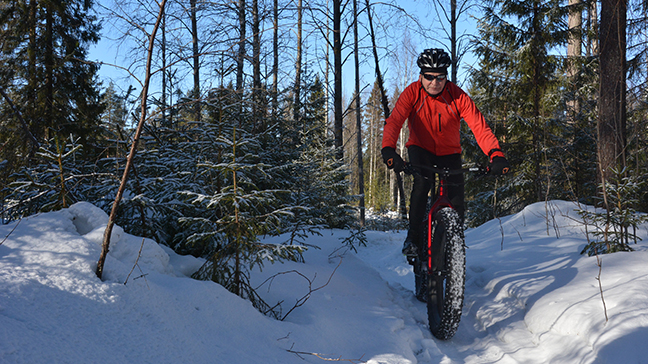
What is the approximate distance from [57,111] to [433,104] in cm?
986

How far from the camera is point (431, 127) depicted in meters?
3.54

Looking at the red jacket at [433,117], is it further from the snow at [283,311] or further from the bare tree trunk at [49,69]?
the bare tree trunk at [49,69]

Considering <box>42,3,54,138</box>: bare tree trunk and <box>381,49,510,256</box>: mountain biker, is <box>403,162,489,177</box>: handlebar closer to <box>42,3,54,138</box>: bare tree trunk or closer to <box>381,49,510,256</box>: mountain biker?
<box>381,49,510,256</box>: mountain biker

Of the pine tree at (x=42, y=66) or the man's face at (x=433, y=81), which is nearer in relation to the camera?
the man's face at (x=433, y=81)

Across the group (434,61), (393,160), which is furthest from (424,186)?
(434,61)

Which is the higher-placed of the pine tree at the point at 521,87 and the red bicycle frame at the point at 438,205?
the pine tree at the point at 521,87

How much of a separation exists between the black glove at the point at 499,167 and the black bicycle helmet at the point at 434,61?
3.20 feet

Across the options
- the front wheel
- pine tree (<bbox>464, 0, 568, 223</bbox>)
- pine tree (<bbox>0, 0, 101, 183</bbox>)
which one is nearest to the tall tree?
pine tree (<bbox>0, 0, 101, 183</bbox>)

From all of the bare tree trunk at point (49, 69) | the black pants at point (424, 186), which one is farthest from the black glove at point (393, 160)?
the bare tree trunk at point (49, 69)

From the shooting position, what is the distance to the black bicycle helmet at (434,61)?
10.8ft

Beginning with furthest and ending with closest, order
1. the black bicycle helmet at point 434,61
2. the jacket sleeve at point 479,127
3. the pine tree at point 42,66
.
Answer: the pine tree at point 42,66, the black bicycle helmet at point 434,61, the jacket sleeve at point 479,127

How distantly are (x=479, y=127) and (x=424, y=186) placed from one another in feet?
2.43

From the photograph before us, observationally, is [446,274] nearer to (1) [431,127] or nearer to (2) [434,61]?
(1) [431,127]

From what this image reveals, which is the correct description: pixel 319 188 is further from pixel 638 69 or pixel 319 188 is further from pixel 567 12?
pixel 567 12
